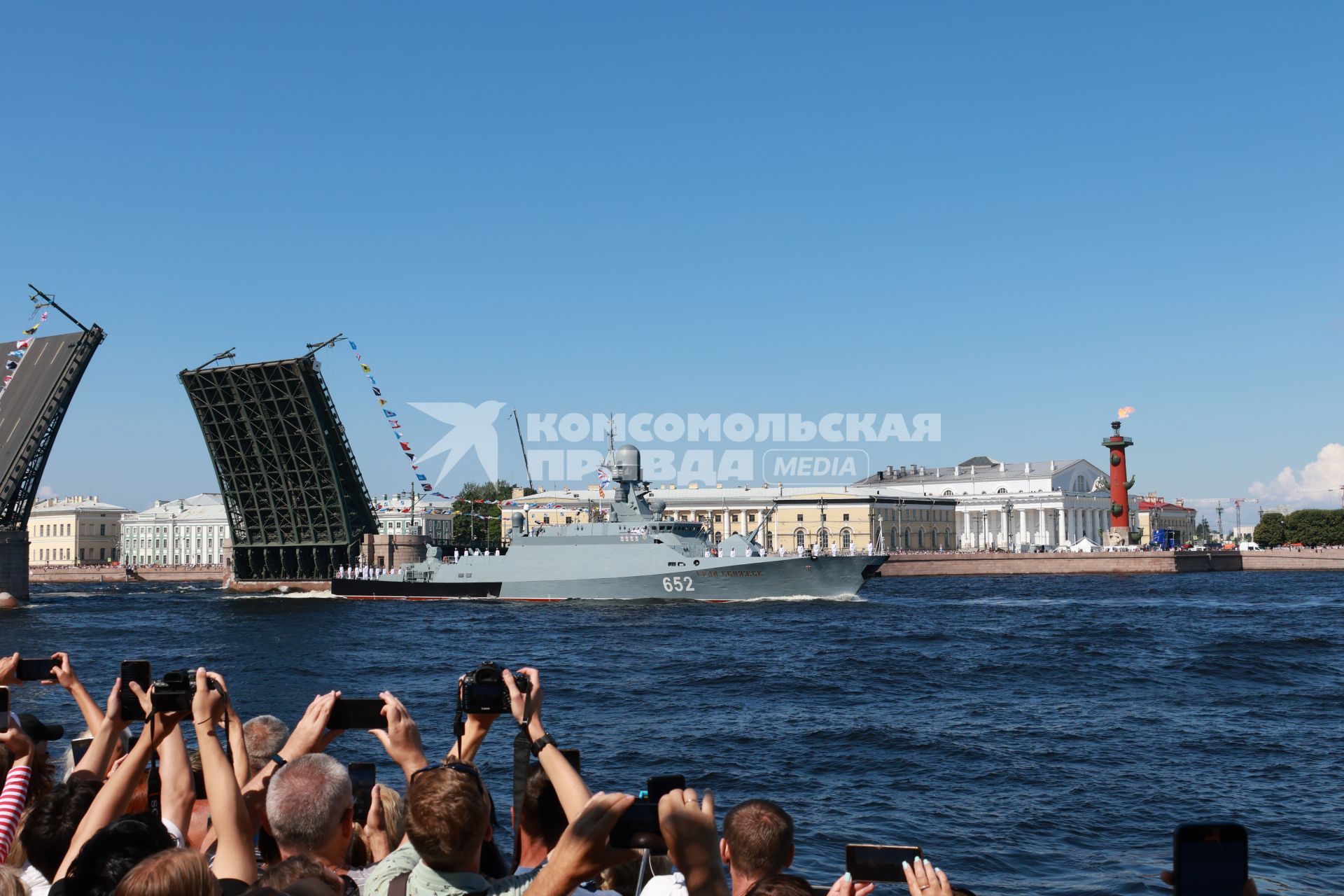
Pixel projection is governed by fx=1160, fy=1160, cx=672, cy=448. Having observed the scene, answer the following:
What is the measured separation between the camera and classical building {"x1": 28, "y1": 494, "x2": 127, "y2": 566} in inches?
2813

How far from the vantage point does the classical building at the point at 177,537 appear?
7094 cm

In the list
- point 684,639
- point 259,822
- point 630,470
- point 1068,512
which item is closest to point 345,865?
point 259,822

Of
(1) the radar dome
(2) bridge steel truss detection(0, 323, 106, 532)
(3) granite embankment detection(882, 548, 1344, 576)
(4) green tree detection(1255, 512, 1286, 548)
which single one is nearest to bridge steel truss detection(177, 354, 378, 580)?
(2) bridge steel truss detection(0, 323, 106, 532)

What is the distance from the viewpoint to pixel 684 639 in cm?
2150

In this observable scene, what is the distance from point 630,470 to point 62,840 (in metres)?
32.6

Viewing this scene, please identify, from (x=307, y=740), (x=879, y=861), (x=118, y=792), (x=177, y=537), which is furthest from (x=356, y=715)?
(x=177, y=537)

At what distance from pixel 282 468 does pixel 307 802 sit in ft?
105

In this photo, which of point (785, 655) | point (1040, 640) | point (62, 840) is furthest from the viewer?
point (1040, 640)

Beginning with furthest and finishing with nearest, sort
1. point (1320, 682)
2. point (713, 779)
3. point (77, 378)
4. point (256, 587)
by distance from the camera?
point (256, 587), point (77, 378), point (1320, 682), point (713, 779)

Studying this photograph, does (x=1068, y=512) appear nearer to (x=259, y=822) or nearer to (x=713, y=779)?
(x=713, y=779)

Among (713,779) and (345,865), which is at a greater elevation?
(345,865)

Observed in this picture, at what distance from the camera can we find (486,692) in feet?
8.80

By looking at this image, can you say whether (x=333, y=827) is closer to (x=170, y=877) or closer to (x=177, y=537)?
(x=170, y=877)

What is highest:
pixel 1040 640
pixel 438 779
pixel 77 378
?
pixel 77 378
